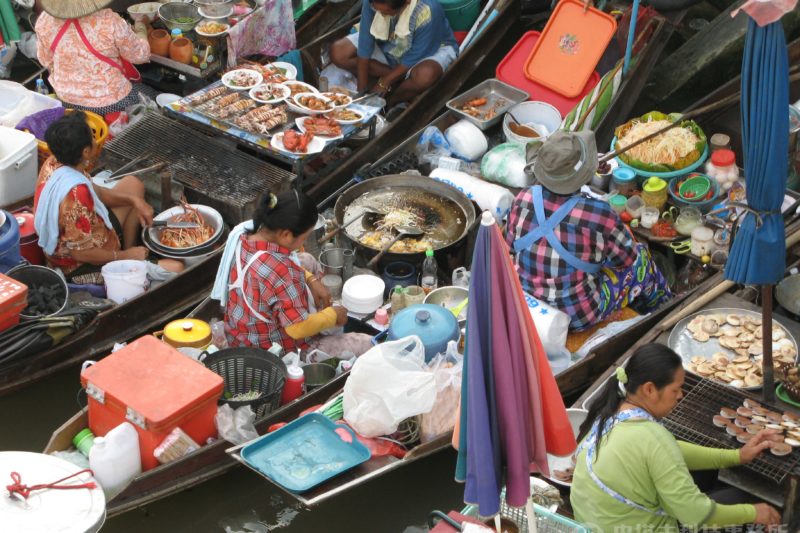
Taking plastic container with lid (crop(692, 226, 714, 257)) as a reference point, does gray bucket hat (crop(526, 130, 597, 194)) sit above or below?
above

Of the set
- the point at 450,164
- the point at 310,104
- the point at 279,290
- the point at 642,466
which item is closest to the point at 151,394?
the point at 279,290

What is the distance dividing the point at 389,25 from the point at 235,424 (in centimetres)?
410

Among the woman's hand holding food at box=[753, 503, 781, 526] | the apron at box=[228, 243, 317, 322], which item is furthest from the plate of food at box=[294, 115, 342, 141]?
the woman's hand holding food at box=[753, 503, 781, 526]

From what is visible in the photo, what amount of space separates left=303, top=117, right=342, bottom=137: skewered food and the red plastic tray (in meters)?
Result: 1.76

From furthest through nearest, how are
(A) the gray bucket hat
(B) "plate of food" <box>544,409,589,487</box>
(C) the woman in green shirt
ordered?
(A) the gray bucket hat < (B) "plate of food" <box>544,409,589,487</box> < (C) the woman in green shirt

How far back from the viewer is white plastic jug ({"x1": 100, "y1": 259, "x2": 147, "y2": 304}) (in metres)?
6.25

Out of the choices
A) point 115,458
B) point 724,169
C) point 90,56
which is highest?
point 90,56

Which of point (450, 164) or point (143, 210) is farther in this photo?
point (450, 164)

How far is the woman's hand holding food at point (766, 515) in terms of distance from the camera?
4172 millimetres

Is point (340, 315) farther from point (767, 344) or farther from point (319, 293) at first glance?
point (767, 344)

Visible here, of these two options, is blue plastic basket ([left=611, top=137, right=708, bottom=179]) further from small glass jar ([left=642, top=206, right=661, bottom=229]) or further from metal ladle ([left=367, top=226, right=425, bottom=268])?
metal ladle ([left=367, top=226, right=425, bottom=268])

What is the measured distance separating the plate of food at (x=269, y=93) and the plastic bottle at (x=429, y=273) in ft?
6.35

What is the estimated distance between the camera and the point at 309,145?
279 inches

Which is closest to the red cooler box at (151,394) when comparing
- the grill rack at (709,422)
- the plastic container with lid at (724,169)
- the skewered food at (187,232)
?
the skewered food at (187,232)
